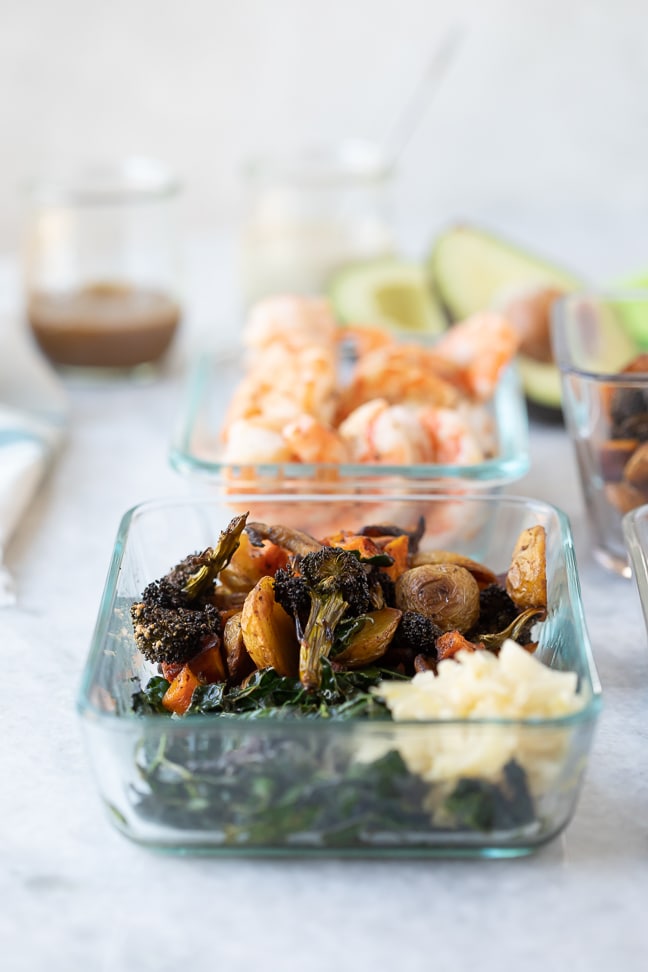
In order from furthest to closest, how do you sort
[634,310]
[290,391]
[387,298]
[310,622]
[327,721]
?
[387,298]
[634,310]
[290,391]
[310,622]
[327,721]

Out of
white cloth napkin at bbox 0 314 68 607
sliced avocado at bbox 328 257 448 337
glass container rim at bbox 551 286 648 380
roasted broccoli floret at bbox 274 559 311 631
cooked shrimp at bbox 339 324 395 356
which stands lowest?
white cloth napkin at bbox 0 314 68 607

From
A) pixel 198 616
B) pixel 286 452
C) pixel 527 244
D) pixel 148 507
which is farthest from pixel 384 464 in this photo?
pixel 527 244

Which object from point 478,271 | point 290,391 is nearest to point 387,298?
point 478,271

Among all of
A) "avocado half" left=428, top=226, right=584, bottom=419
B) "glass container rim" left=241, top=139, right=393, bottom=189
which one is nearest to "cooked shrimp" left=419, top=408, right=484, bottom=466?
"avocado half" left=428, top=226, right=584, bottom=419

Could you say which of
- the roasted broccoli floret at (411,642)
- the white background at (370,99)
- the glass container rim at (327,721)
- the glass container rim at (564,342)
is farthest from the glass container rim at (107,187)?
the roasted broccoli floret at (411,642)

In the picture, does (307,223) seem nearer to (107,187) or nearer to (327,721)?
(107,187)

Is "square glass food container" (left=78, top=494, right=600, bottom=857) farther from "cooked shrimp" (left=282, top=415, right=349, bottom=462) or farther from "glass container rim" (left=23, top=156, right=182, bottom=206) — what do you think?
"glass container rim" (left=23, top=156, right=182, bottom=206)
